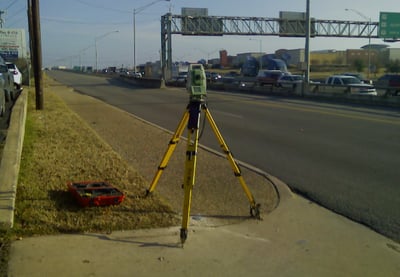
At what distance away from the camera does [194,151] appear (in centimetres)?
508

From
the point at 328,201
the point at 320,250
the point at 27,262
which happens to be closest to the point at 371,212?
the point at 328,201

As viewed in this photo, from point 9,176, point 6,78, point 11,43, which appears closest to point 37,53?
point 6,78

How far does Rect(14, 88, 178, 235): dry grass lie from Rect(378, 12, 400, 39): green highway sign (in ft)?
109

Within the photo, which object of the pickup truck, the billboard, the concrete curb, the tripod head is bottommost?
the concrete curb

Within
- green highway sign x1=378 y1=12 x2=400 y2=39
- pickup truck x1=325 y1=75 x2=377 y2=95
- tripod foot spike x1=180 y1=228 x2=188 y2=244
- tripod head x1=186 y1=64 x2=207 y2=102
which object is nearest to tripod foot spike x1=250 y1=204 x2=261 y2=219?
tripod foot spike x1=180 y1=228 x2=188 y2=244

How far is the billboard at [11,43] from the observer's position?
4781cm

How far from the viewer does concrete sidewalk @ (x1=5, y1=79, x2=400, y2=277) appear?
4.35m

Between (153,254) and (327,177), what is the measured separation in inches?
180

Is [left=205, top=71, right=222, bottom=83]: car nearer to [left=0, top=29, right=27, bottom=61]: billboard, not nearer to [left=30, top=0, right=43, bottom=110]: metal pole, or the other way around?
[left=0, top=29, right=27, bottom=61]: billboard

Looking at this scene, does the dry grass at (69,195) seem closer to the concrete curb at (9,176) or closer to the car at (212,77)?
the concrete curb at (9,176)

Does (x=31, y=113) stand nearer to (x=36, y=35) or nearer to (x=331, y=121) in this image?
(x=36, y=35)

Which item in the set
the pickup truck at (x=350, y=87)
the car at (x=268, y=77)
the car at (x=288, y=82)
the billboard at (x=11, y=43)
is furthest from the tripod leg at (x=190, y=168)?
the billboard at (x=11, y=43)

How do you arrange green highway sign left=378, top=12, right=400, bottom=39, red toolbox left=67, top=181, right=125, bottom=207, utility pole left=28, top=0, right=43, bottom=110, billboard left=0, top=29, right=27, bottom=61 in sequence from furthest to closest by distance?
billboard left=0, top=29, right=27, bottom=61, green highway sign left=378, top=12, right=400, bottom=39, utility pole left=28, top=0, right=43, bottom=110, red toolbox left=67, top=181, right=125, bottom=207

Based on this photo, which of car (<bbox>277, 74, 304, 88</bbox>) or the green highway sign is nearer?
car (<bbox>277, 74, 304, 88</bbox>)
